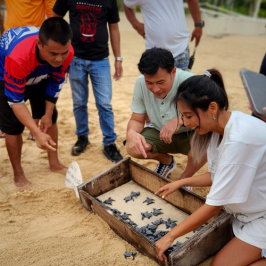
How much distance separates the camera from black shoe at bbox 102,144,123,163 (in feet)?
11.3

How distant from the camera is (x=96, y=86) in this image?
3.38 meters

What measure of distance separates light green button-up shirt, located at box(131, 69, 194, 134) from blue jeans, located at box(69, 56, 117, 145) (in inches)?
26.5

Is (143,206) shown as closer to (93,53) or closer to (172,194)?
(172,194)

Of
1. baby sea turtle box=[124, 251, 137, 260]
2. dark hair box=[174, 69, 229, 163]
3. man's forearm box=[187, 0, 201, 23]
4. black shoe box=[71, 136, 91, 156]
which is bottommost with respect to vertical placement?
black shoe box=[71, 136, 91, 156]

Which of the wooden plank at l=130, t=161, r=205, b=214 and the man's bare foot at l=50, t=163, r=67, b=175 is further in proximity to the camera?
the man's bare foot at l=50, t=163, r=67, b=175

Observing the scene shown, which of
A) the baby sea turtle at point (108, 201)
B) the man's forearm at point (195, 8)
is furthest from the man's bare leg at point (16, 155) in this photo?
the man's forearm at point (195, 8)

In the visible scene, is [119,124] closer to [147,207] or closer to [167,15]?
[167,15]

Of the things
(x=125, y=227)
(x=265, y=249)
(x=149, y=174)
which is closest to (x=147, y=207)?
(x=149, y=174)

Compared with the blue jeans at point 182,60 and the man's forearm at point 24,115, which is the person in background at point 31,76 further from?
the blue jeans at point 182,60

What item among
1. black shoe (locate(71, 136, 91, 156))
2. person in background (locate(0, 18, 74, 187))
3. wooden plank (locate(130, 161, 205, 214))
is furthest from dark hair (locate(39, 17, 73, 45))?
black shoe (locate(71, 136, 91, 156))

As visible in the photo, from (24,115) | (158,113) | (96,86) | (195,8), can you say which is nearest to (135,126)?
(158,113)

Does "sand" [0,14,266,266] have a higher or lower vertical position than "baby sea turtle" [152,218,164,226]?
lower

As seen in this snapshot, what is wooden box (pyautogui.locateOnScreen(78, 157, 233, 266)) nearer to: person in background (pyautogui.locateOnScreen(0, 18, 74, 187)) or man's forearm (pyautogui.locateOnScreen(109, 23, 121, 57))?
person in background (pyautogui.locateOnScreen(0, 18, 74, 187))

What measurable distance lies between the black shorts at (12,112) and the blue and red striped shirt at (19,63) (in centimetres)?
12
